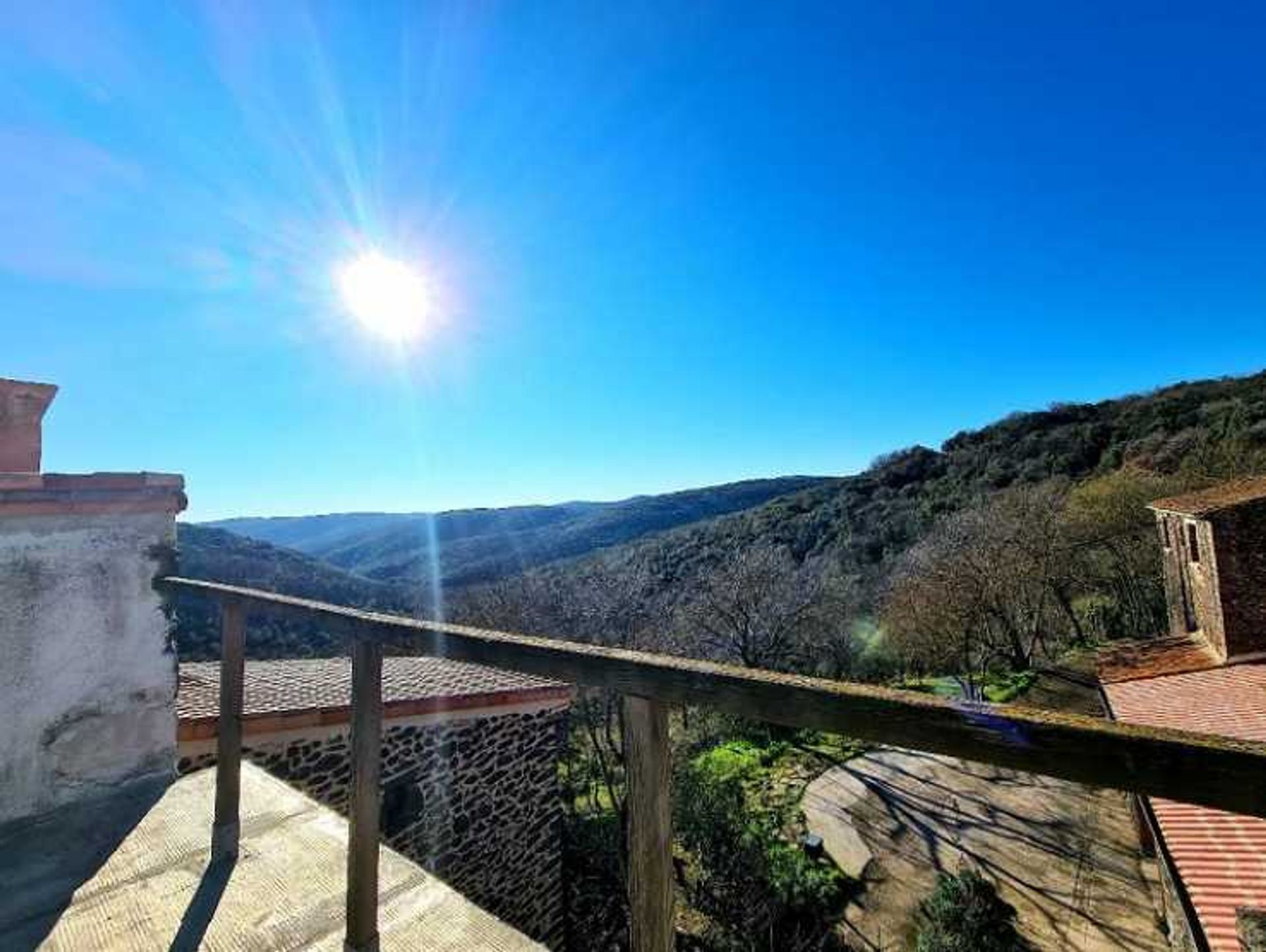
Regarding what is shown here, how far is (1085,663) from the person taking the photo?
18109mm

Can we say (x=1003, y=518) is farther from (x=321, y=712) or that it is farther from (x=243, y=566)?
(x=243, y=566)

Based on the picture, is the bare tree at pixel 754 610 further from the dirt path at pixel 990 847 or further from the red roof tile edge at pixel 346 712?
the red roof tile edge at pixel 346 712

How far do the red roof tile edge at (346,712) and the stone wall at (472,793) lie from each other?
11cm

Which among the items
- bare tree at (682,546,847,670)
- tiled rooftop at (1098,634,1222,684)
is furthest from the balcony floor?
bare tree at (682,546,847,670)

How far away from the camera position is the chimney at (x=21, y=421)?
10.2ft

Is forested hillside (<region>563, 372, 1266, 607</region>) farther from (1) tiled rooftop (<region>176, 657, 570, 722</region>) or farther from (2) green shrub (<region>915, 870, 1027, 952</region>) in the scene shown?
(2) green shrub (<region>915, 870, 1027, 952</region>)

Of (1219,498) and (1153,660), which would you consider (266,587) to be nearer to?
(1153,660)

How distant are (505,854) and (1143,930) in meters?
7.55

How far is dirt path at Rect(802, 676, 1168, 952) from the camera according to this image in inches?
307

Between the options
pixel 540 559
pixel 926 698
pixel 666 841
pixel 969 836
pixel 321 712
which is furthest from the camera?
pixel 540 559

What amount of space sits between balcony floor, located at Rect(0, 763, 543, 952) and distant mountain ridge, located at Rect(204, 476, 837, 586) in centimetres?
2418

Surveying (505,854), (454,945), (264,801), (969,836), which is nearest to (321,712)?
(505,854)

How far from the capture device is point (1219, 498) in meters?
11.3

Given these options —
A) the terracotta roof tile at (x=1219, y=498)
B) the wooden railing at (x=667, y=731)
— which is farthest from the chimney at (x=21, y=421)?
the terracotta roof tile at (x=1219, y=498)
